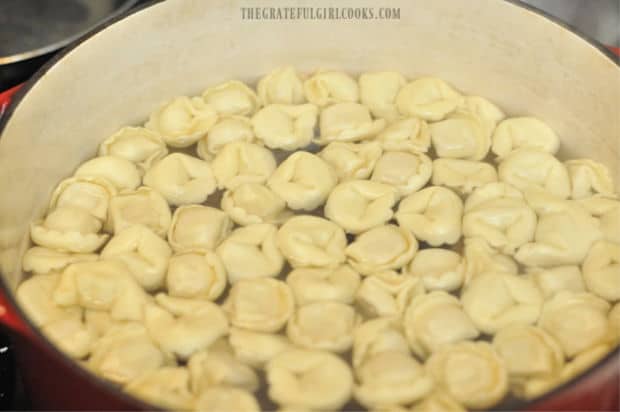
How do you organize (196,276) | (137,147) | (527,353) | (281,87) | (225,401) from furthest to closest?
1. (281,87)
2. (137,147)
3. (196,276)
4. (527,353)
5. (225,401)

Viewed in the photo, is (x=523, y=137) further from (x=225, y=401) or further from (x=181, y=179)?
(x=225, y=401)

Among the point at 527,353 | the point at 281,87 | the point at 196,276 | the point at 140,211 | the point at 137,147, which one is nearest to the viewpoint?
the point at 527,353

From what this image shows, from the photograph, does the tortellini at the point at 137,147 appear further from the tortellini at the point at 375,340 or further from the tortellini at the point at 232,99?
the tortellini at the point at 375,340

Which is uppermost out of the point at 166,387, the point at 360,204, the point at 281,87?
the point at 281,87

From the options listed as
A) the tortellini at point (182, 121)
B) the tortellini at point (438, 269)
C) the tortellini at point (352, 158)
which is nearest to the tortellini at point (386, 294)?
the tortellini at point (438, 269)

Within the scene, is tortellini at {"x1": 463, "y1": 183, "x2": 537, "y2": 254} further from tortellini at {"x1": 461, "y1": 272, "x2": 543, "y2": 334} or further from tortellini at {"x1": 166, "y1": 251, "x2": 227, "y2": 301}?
tortellini at {"x1": 166, "y1": 251, "x2": 227, "y2": 301}

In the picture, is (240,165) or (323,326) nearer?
(323,326)

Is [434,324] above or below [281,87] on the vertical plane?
below

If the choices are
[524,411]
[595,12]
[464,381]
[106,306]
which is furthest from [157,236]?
[595,12]

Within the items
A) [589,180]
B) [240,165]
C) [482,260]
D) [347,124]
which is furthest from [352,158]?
[589,180]
